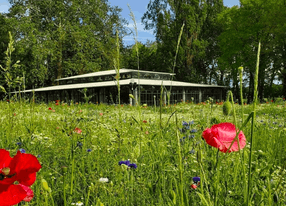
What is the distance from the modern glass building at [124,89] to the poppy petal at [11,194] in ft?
71.2

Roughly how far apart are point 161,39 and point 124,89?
41.8ft

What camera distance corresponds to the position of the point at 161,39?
111 ft

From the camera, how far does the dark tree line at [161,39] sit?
1043 inches

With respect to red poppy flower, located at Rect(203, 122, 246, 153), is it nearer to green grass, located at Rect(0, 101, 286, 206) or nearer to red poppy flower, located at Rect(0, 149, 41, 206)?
green grass, located at Rect(0, 101, 286, 206)

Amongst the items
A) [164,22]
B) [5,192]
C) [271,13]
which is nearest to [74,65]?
[164,22]

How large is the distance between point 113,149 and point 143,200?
1156 millimetres

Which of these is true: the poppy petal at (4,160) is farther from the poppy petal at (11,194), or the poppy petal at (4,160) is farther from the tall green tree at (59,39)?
the tall green tree at (59,39)

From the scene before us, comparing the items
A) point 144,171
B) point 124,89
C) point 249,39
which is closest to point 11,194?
point 144,171

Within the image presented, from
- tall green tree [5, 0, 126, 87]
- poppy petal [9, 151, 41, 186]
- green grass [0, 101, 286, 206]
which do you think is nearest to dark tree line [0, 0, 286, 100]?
tall green tree [5, 0, 126, 87]

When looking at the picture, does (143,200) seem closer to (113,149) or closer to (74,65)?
(113,149)

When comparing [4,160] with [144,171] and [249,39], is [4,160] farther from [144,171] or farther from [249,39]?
[249,39]

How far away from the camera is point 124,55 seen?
39812 mm

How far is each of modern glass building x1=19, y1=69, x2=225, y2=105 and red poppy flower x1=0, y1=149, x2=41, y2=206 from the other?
71.0 ft

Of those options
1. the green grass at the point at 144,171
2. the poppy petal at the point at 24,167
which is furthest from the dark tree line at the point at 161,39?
the poppy petal at the point at 24,167
